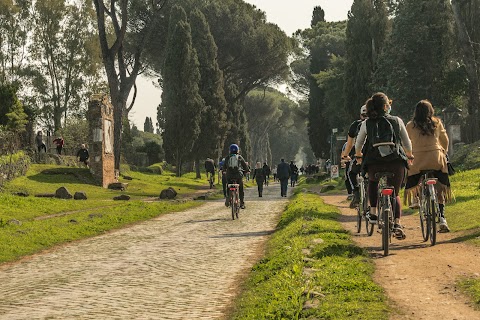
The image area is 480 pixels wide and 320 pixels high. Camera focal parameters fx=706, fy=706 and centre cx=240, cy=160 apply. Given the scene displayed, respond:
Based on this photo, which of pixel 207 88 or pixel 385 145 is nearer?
pixel 385 145

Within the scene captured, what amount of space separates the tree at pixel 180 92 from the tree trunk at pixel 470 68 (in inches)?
762

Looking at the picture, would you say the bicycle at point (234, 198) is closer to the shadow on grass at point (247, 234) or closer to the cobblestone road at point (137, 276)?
the cobblestone road at point (137, 276)

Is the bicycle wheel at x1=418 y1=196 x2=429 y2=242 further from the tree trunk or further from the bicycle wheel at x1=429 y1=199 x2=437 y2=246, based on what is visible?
the tree trunk

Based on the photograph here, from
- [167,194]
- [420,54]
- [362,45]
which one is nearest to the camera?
[167,194]

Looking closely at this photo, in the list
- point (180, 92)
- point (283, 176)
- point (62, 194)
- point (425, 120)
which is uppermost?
point (180, 92)

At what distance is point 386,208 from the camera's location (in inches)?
361

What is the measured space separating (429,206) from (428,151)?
35.9 inches

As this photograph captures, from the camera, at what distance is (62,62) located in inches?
2424

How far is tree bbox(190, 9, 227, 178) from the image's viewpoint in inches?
2066

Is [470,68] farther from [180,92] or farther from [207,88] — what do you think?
[207,88]

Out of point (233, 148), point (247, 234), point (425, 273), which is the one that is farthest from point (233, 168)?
point (425, 273)

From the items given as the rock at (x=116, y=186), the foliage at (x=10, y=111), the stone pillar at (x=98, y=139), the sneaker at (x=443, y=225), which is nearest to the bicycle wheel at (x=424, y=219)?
the sneaker at (x=443, y=225)

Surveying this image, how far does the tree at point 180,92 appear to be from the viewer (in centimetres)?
4834

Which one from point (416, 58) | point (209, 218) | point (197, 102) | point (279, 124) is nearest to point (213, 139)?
point (197, 102)
